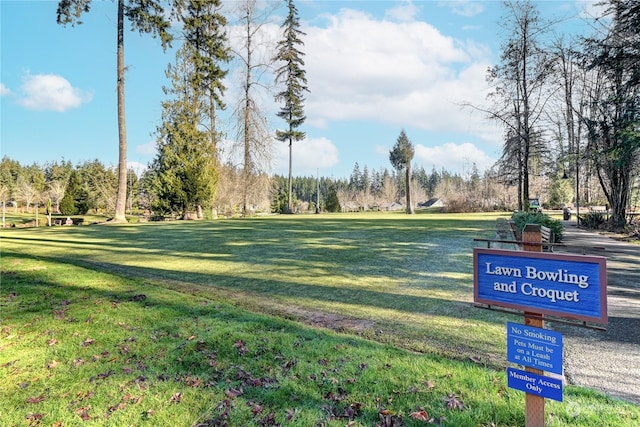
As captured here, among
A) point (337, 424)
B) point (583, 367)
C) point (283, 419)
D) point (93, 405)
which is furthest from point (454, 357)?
point (93, 405)

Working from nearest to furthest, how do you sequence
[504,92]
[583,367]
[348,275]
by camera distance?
[583,367] < [348,275] < [504,92]

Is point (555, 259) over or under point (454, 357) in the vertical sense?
over

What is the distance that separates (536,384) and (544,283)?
1.95ft

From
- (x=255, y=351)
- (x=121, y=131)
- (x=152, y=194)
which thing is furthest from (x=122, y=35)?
(x=255, y=351)

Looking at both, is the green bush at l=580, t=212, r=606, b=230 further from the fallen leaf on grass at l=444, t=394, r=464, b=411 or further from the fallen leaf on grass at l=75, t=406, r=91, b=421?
the fallen leaf on grass at l=75, t=406, r=91, b=421

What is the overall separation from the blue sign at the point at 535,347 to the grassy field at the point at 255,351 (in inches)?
26.3

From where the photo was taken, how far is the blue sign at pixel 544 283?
1.81 m

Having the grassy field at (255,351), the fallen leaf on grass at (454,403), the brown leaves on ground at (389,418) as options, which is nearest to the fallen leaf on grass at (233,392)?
the grassy field at (255,351)

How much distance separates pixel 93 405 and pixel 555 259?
10.9 feet

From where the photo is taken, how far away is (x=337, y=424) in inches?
94.0

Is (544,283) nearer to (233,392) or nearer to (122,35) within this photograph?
(233,392)

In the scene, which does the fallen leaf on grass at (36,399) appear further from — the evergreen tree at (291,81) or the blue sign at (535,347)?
the evergreen tree at (291,81)

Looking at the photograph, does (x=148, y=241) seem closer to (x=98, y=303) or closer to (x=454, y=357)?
(x=98, y=303)

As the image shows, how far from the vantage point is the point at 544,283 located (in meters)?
1.94
